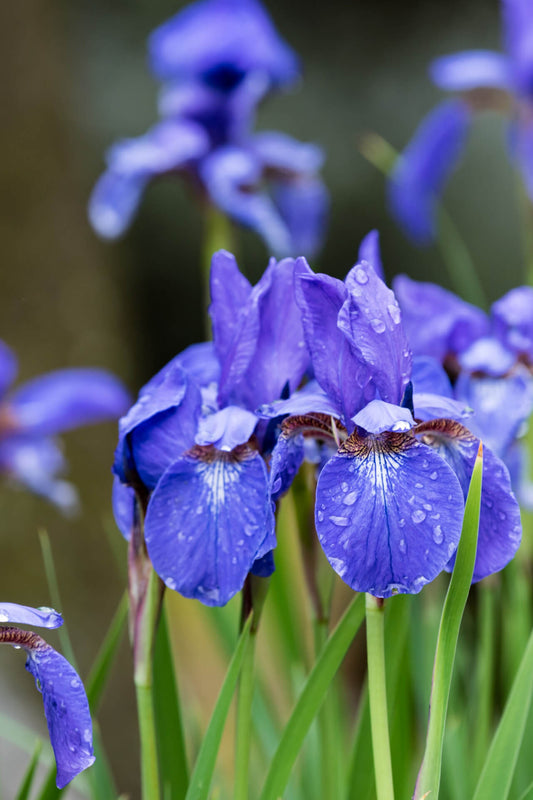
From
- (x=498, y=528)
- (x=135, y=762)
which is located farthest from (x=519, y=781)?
(x=135, y=762)

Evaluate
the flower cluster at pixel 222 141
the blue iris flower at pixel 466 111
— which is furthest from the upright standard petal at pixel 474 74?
the flower cluster at pixel 222 141

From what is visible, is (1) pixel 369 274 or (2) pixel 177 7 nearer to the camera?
(1) pixel 369 274

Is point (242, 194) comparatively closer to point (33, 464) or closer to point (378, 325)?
point (33, 464)

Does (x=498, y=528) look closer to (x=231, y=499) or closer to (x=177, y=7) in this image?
(x=231, y=499)

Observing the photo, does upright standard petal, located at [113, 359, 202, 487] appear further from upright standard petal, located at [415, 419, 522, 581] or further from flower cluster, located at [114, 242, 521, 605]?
upright standard petal, located at [415, 419, 522, 581]

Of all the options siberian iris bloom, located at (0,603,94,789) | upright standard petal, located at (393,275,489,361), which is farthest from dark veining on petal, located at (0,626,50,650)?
upright standard petal, located at (393,275,489,361)

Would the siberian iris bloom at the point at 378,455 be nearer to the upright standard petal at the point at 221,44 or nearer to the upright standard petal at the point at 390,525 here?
the upright standard petal at the point at 390,525
